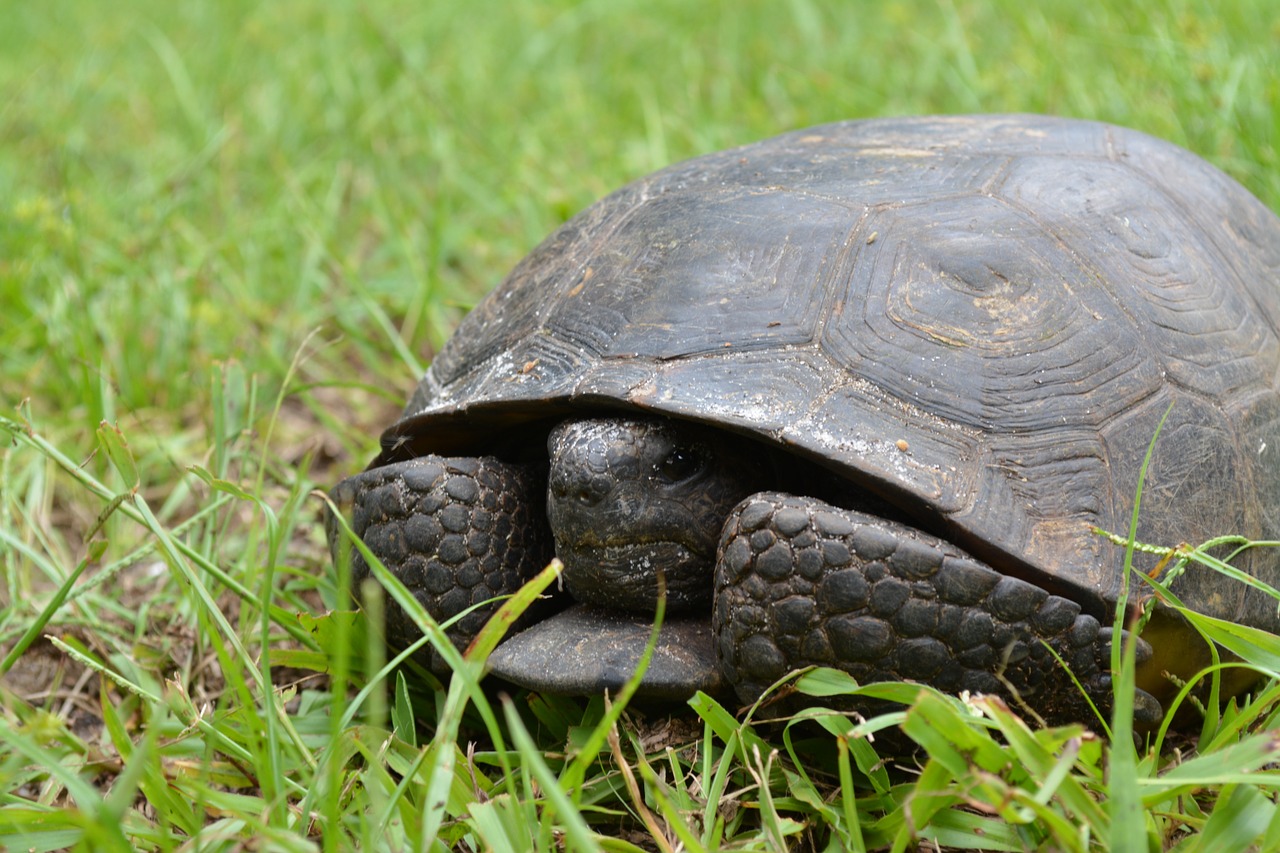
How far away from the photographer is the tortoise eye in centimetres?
193

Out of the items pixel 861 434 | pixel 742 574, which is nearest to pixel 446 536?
pixel 742 574

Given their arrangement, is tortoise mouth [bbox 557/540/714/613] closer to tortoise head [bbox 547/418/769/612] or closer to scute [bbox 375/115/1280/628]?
tortoise head [bbox 547/418/769/612]

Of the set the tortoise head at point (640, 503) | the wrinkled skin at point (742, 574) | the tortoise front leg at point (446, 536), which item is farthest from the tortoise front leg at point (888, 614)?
the tortoise front leg at point (446, 536)

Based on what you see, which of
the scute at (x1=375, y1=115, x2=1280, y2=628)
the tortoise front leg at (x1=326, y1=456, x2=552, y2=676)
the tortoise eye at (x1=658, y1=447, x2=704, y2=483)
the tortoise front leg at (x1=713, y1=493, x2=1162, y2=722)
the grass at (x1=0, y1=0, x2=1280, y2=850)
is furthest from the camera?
the tortoise front leg at (x1=326, y1=456, x2=552, y2=676)

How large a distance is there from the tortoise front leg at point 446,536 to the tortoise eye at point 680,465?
35 cm

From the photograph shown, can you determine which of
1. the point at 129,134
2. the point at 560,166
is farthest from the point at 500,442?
the point at 129,134

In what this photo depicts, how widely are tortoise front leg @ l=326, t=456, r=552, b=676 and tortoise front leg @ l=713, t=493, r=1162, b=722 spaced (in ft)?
1.64

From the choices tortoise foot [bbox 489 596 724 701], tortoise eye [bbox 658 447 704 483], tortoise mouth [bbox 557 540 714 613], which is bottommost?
tortoise foot [bbox 489 596 724 701]

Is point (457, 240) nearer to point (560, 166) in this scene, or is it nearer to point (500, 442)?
point (560, 166)

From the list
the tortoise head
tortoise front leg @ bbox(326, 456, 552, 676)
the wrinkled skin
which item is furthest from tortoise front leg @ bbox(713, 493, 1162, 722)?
tortoise front leg @ bbox(326, 456, 552, 676)

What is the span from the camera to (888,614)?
5.56 ft

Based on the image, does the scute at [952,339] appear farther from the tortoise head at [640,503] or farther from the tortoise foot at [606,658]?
the tortoise foot at [606,658]

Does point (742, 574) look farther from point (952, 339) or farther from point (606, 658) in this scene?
point (952, 339)

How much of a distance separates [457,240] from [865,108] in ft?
5.77
